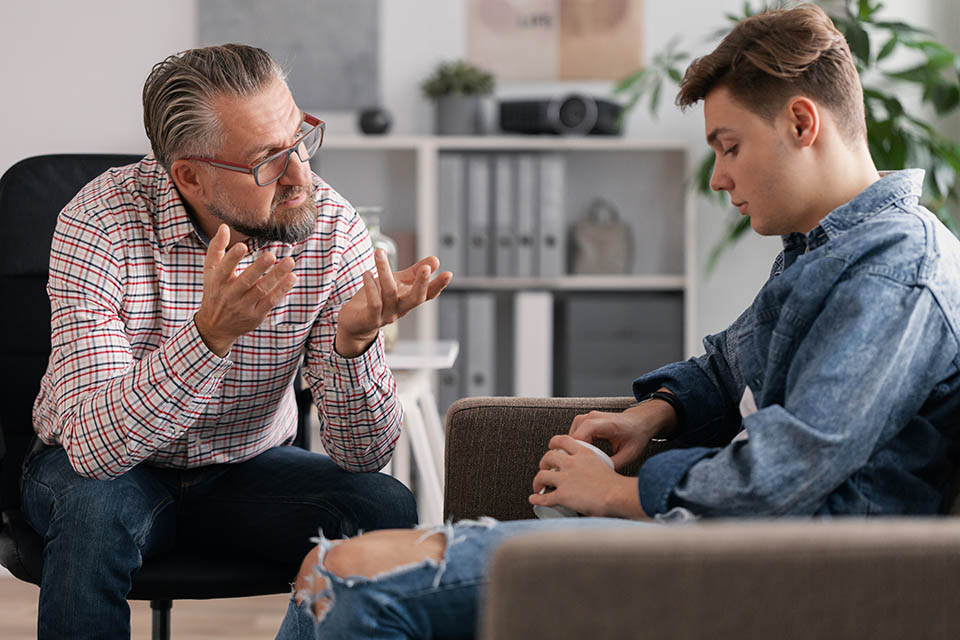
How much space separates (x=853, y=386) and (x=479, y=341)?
218 centimetres

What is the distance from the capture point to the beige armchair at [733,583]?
28.6 inches

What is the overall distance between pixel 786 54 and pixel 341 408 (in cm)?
75

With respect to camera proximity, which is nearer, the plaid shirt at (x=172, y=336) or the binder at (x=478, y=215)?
the plaid shirt at (x=172, y=336)

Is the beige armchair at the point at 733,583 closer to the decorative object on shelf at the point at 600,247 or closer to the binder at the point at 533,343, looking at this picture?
the binder at the point at 533,343

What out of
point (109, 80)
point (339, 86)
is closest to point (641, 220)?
point (339, 86)

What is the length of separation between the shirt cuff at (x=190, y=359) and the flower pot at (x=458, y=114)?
197cm

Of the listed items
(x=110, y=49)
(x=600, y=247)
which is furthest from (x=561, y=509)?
(x=110, y=49)

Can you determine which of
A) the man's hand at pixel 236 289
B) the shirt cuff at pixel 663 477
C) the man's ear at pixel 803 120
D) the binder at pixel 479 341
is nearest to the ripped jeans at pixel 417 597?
the shirt cuff at pixel 663 477

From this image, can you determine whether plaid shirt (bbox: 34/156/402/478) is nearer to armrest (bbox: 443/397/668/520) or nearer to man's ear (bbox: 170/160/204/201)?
man's ear (bbox: 170/160/204/201)

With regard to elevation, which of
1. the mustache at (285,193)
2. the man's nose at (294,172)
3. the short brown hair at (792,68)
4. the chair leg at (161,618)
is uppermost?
the short brown hair at (792,68)

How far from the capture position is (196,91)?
1455 millimetres

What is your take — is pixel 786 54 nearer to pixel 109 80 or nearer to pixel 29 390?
pixel 29 390

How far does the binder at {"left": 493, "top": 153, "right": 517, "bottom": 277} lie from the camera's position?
3.07 metres

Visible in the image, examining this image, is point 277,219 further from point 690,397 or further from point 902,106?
point 902,106
